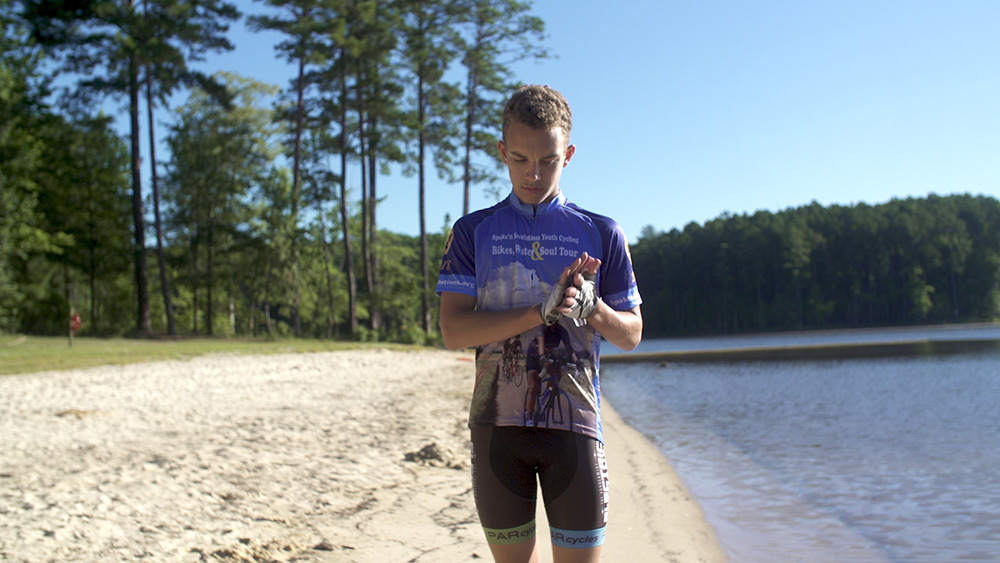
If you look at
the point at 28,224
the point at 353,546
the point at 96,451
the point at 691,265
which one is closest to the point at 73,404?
the point at 96,451

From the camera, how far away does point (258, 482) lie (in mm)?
5340

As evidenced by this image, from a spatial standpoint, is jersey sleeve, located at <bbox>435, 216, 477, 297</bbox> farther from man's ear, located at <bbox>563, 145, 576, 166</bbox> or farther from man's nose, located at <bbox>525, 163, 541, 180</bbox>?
man's ear, located at <bbox>563, 145, 576, 166</bbox>

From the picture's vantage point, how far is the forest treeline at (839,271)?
8300cm

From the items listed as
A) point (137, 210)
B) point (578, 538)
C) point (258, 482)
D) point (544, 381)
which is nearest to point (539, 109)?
point (544, 381)

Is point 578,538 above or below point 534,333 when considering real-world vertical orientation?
below

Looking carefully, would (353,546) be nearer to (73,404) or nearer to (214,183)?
(73,404)

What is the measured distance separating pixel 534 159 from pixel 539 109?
13 centimetres

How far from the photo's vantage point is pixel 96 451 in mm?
6242

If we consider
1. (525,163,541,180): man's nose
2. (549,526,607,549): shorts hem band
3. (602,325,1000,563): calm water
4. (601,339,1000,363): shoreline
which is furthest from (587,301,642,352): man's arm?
(601,339,1000,363): shoreline

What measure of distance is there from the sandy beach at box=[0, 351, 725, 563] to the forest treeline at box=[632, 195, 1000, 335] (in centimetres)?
7817

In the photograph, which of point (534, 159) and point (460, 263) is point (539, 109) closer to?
point (534, 159)

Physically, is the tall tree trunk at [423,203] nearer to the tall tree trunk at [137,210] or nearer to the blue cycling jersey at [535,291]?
the tall tree trunk at [137,210]

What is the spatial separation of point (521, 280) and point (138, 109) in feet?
83.2

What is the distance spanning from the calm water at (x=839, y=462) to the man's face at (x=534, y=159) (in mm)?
3898
